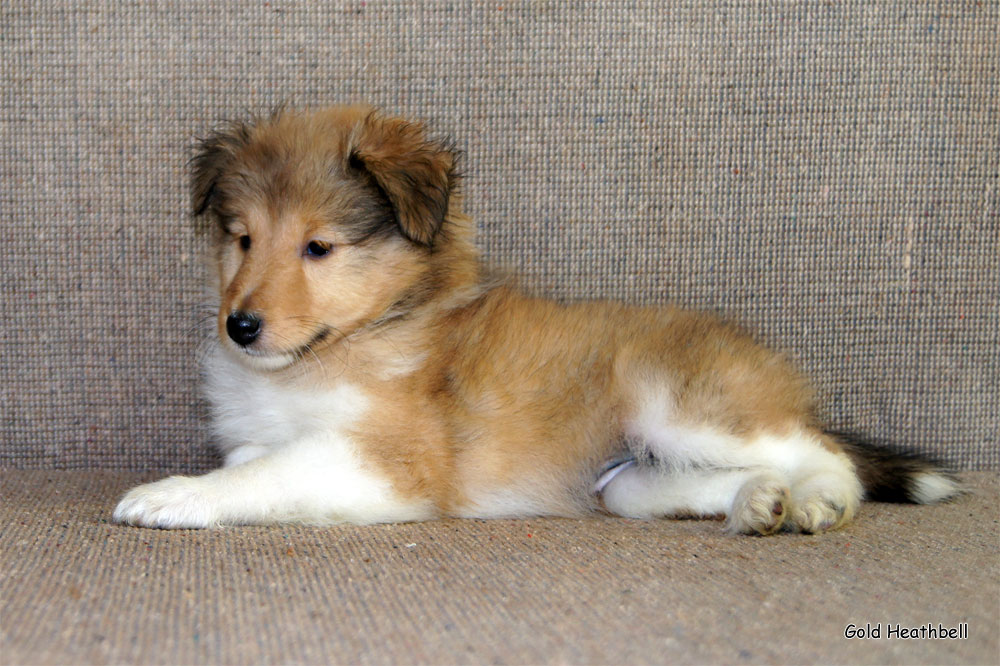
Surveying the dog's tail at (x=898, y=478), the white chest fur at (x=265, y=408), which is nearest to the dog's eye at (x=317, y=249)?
the white chest fur at (x=265, y=408)

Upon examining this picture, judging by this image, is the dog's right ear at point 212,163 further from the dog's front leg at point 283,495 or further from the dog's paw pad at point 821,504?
the dog's paw pad at point 821,504

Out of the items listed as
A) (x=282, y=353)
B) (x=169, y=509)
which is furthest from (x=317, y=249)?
(x=169, y=509)

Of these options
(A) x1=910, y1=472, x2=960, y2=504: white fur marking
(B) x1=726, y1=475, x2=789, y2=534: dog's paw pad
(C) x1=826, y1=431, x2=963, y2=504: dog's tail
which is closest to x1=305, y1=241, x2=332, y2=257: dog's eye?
(B) x1=726, y1=475, x2=789, y2=534: dog's paw pad

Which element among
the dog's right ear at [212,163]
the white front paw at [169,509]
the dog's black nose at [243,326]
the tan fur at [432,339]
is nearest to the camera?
the white front paw at [169,509]

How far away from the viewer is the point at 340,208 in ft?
10.4

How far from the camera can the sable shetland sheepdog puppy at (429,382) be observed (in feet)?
9.92

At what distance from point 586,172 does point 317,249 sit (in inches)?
56.1

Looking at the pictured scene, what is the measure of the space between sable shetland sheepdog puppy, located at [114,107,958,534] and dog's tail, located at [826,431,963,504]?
1 centimetres

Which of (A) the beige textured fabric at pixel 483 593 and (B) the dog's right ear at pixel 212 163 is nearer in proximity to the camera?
(A) the beige textured fabric at pixel 483 593

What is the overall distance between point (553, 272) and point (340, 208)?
126cm

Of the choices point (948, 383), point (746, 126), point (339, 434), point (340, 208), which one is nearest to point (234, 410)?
point (339, 434)

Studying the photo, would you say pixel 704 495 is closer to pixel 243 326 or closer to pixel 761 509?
pixel 761 509

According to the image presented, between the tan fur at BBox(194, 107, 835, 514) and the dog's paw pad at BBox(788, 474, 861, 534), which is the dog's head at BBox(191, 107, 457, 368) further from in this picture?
the dog's paw pad at BBox(788, 474, 861, 534)

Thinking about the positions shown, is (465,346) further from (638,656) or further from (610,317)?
(638,656)
